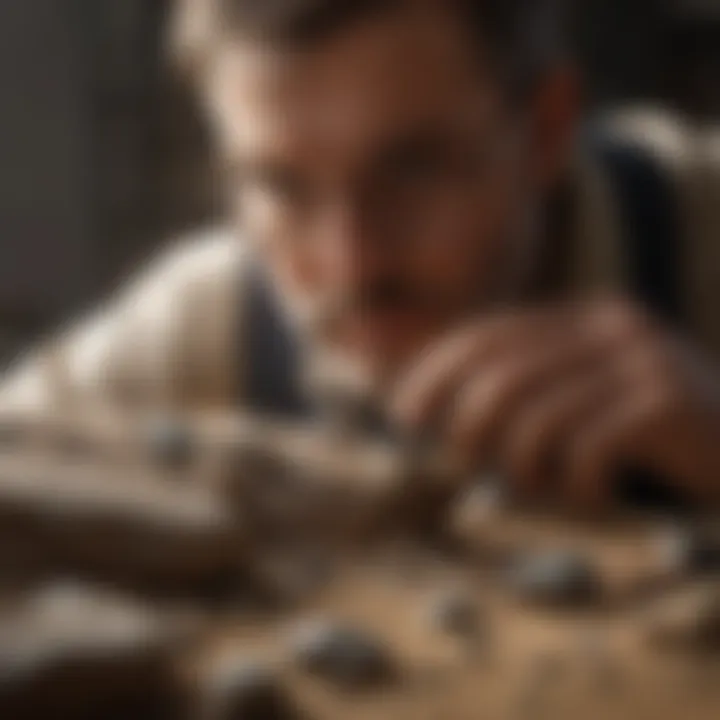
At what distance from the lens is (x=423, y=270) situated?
1.65 feet

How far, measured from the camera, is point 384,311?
19.6 inches

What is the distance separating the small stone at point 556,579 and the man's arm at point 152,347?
0.14 meters

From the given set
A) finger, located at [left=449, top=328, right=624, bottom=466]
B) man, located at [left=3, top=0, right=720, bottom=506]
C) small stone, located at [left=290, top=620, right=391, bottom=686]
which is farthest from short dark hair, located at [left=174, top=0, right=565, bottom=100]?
small stone, located at [left=290, top=620, right=391, bottom=686]

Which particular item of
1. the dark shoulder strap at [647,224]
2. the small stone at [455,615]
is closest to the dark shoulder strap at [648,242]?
the dark shoulder strap at [647,224]

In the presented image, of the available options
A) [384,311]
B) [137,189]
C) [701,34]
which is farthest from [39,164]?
[701,34]

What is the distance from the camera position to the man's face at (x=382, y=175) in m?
0.48

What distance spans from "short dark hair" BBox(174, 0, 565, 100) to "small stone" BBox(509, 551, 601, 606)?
177mm

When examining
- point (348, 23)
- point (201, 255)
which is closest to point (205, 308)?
point (201, 255)

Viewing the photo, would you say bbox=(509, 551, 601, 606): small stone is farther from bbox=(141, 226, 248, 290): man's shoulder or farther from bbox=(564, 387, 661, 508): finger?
bbox=(141, 226, 248, 290): man's shoulder

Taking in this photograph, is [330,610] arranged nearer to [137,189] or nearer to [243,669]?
[243,669]

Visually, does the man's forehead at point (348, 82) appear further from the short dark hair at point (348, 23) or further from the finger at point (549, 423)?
the finger at point (549, 423)

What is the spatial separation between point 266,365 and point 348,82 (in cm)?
12

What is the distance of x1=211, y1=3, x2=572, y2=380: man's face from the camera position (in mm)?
478

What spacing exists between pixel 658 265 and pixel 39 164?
9.3 inches
